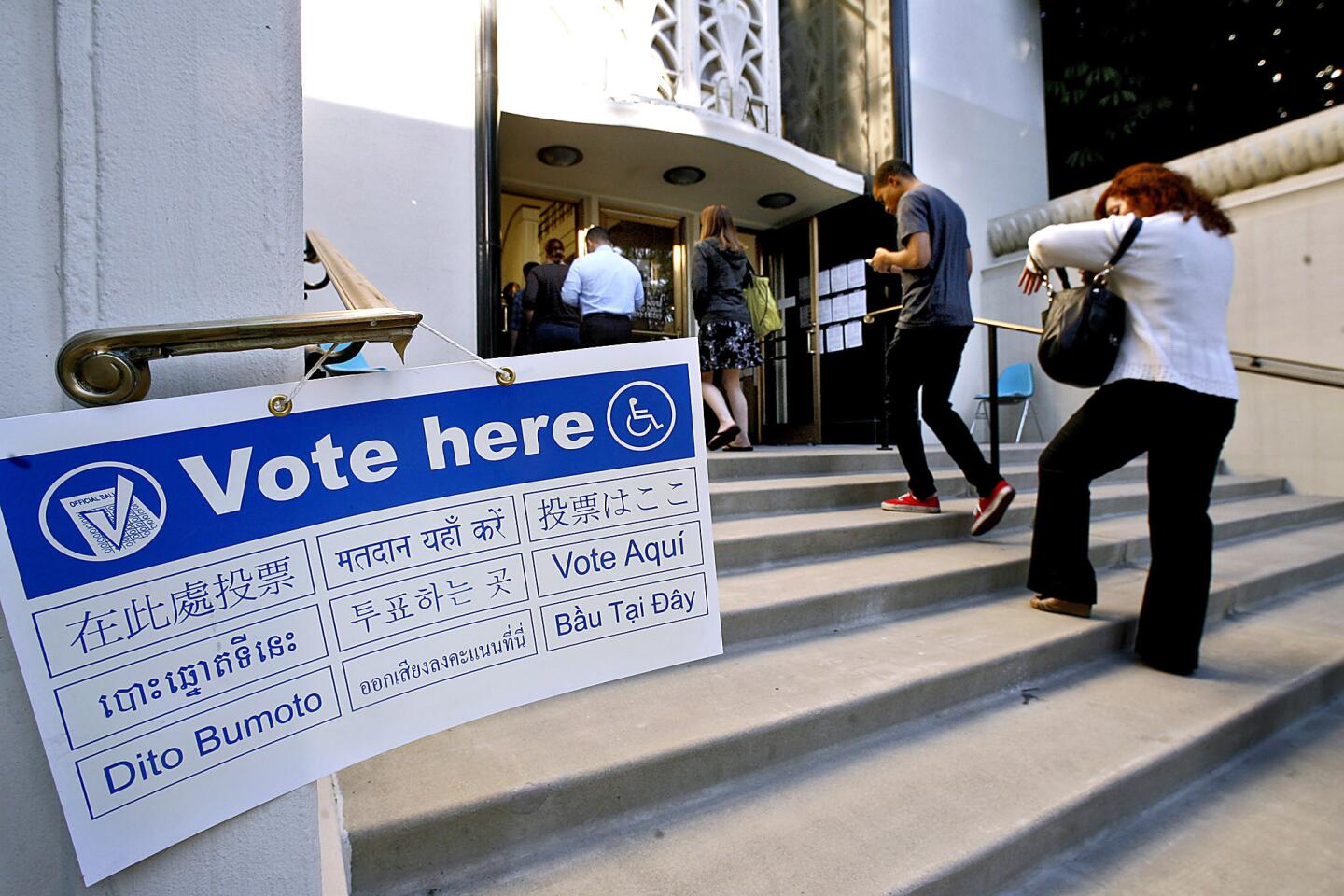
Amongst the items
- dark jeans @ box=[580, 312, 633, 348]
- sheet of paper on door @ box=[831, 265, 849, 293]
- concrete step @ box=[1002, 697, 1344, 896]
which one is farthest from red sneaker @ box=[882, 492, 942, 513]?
sheet of paper on door @ box=[831, 265, 849, 293]

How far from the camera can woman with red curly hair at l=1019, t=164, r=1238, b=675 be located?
7.12 ft

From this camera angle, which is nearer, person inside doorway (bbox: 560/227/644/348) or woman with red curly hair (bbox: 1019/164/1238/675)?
woman with red curly hair (bbox: 1019/164/1238/675)

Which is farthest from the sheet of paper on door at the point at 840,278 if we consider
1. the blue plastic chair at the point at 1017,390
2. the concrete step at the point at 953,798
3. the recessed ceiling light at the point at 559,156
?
the concrete step at the point at 953,798

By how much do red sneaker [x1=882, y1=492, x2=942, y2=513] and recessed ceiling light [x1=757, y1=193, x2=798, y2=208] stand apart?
389 cm

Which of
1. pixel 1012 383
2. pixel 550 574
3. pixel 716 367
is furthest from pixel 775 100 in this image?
pixel 550 574

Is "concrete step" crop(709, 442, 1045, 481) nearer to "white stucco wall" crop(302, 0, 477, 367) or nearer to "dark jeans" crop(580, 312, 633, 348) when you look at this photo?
"dark jeans" crop(580, 312, 633, 348)

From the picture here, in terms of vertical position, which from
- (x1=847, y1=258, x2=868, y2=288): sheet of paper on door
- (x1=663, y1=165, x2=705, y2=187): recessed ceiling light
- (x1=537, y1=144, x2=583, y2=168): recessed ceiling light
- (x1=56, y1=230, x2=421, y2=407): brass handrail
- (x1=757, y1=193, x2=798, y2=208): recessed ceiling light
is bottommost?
(x1=56, y1=230, x2=421, y2=407): brass handrail

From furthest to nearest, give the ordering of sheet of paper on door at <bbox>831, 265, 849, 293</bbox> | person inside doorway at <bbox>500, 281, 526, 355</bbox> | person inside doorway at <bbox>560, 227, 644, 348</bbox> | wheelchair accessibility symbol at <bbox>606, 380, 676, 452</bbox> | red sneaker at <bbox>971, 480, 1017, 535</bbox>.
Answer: sheet of paper on door at <bbox>831, 265, 849, 293</bbox>
person inside doorway at <bbox>500, 281, 526, 355</bbox>
person inside doorway at <bbox>560, 227, 644, 348</bbox>
red sneaker at <bbox>971, 480, 1017, 535</bbox>
wheelchair accessibility symbol at <bbox>606, 380, 676, 452</bbox>

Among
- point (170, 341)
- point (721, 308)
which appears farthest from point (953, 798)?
point (721, 308)

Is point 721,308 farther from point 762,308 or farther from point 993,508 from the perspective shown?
point 993,508

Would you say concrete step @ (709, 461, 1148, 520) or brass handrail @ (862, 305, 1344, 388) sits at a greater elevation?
brass handrail @ (862, 305, 1344, 388)

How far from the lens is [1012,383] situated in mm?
6992

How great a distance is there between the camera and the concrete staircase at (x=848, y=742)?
1.38 meters

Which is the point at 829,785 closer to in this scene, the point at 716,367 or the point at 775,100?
the point at 716,367
